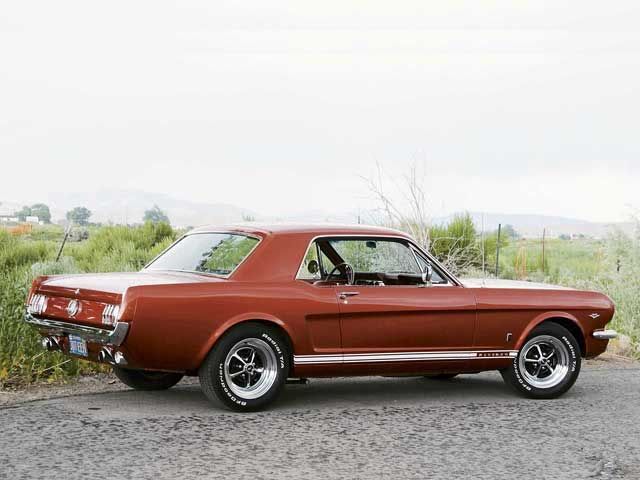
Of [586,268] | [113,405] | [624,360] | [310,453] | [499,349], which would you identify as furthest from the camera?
[586,268]

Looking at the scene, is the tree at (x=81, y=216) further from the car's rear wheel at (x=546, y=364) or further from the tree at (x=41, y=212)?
the car's rear wheel at (x=546, y=364)

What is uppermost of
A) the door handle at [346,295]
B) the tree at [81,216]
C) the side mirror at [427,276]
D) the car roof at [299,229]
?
the tree at [81,216]

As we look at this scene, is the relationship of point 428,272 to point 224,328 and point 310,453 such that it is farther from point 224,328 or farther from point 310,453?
point 310,453

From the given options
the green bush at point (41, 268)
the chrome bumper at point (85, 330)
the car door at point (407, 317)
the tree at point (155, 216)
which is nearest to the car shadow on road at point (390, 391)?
the car door at point (407, 317)

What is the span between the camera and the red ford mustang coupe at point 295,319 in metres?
8.16

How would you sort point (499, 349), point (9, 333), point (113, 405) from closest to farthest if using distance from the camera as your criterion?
point (113, 405) < point (499, 349) < point (9, 333)

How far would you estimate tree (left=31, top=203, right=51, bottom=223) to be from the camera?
31.0 metres

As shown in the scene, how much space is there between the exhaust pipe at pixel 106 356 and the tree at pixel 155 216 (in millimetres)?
18677

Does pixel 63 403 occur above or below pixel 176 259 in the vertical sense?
below

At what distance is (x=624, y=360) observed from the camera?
13805 millimetres

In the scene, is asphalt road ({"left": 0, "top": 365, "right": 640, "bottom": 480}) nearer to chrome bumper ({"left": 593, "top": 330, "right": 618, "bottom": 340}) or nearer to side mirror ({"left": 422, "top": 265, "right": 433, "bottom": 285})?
chrome bumper ({"left": 593, "top": 330, "right": 618, "bottom": 340})

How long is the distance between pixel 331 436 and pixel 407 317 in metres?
1.72

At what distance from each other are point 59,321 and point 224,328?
141 centimetres

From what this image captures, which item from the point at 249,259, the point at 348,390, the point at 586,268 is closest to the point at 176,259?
the point at 249,259
